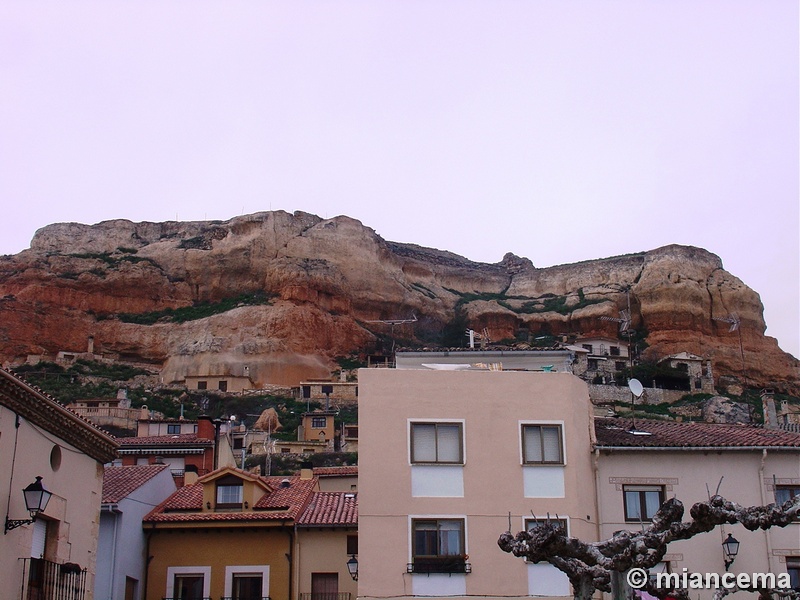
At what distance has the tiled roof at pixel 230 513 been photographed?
26125mm

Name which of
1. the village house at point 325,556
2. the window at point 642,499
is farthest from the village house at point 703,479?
the village house at point 325,556

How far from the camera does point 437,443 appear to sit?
75.6ft

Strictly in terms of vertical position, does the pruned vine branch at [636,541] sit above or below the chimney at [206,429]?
below

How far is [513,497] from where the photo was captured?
74.4 feet

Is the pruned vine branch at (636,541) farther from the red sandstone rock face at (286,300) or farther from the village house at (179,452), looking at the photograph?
the red sandstone rock face at (286,300)

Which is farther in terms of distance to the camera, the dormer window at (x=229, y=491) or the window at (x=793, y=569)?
the dormer window at (x=229, y=491)

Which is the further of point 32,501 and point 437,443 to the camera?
point 437,443

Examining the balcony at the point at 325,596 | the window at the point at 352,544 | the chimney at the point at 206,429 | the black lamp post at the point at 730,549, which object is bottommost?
the balcony at the point at 325,596

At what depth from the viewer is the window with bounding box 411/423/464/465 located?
2289 centimetres

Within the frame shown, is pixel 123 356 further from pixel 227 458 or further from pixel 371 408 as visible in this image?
pixel 371 408

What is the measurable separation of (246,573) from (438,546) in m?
6.27

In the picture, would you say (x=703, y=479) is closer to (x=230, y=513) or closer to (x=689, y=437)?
(x=689, y=437)

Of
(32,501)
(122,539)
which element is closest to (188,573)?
(122,539)

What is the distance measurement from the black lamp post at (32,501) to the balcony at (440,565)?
7933mm
